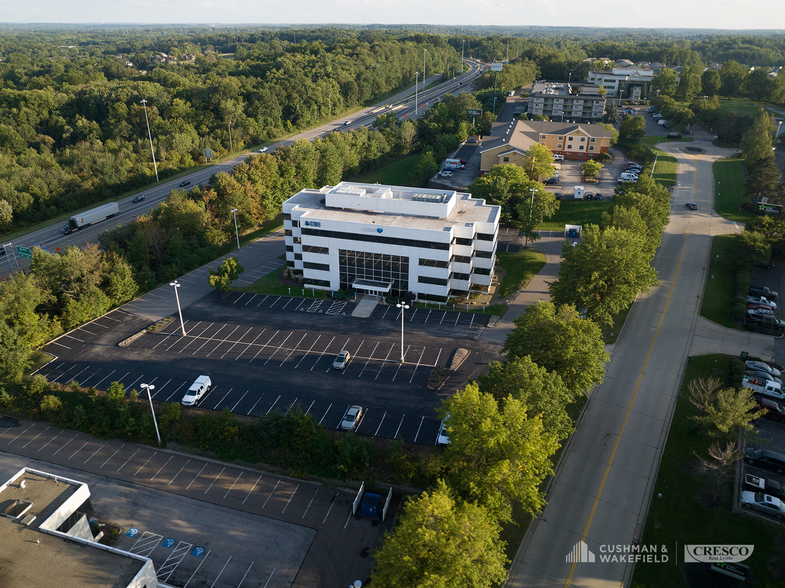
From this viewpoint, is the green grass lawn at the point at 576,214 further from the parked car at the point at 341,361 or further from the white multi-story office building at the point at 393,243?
the parked car at the point at 341,361

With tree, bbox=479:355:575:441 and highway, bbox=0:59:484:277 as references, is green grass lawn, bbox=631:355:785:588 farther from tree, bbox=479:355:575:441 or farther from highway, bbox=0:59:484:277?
highway, bbox=0:59:484:277

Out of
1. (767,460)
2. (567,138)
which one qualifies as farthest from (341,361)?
(567,138)

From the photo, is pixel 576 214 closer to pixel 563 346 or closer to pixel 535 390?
pixel 563 346

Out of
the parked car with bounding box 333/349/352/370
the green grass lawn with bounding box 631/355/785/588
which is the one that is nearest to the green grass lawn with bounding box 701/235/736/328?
the green grass lawn with bounding box 631/355/785/588

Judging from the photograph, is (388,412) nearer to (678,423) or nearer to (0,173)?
(678,423)

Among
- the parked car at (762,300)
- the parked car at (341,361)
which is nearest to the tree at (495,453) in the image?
the parked car at (341,361)

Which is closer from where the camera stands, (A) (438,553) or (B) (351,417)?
(A) (438,553)
